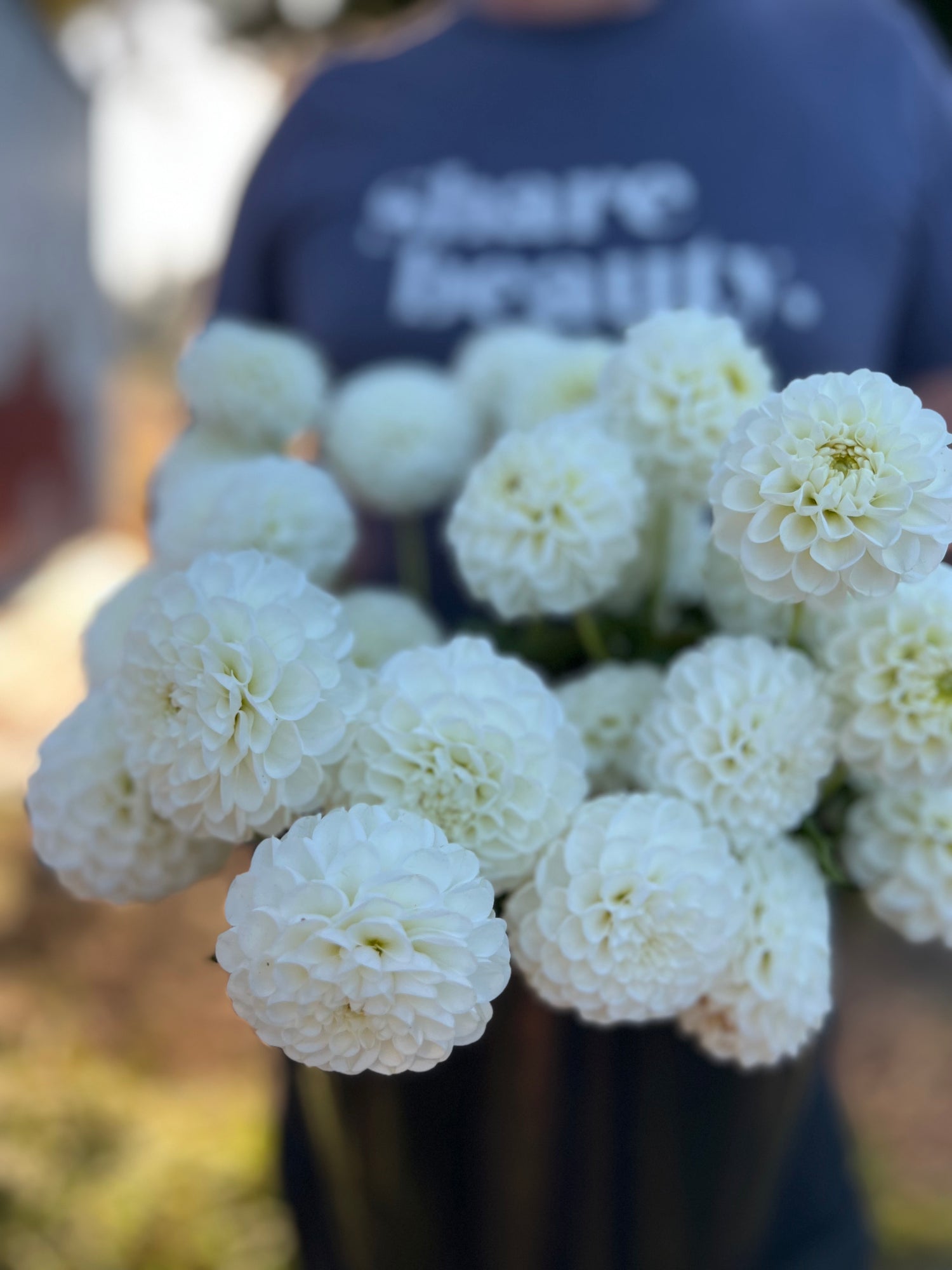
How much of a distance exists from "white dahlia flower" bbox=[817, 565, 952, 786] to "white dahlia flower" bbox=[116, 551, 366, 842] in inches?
5.8

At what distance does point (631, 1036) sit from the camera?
14.0 inches

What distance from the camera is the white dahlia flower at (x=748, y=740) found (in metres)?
0.30

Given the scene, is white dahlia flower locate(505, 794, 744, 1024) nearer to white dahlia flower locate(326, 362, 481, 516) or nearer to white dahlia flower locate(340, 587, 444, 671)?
white dahlia flower locate(340, 587, 444, 671)

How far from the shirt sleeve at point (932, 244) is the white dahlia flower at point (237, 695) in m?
0.63

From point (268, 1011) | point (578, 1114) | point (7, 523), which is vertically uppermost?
point (268, 1011)

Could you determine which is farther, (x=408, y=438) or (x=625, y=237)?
(x=625, y=237)

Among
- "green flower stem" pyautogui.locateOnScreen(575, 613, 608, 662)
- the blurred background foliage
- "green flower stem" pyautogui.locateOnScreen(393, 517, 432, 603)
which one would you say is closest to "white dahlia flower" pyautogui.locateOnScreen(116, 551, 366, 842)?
"green flower stem" pyautogui.locateOnScreen(575, 613, 608, 662)

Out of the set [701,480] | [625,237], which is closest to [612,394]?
[701,480]

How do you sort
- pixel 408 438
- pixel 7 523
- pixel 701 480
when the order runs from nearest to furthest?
pixel 701 480
pixel 408 438
pixel 7 523

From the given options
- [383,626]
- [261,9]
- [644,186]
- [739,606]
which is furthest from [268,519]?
[261,9]

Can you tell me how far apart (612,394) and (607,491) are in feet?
0.14

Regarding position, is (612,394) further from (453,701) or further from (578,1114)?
(578,1114)

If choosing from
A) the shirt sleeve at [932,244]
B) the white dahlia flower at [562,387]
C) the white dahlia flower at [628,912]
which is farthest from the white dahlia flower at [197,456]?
the shirt sleeve at [932,244]

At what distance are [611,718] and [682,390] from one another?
111 mm
